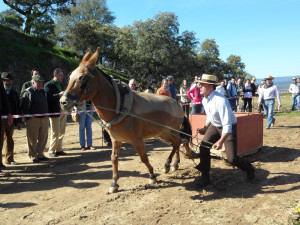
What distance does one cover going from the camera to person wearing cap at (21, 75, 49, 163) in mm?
5945

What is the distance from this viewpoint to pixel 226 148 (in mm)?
4172

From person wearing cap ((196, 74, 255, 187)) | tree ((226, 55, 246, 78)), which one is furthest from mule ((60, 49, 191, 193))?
tree ((226, 55, 246, 78))

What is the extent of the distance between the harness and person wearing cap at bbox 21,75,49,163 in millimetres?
2875

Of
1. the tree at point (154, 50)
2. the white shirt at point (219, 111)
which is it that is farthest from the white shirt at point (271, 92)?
the tree at point (154, 50)

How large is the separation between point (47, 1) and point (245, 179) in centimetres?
2656

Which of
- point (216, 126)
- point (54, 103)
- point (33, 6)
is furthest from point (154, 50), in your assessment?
point (216, 126)

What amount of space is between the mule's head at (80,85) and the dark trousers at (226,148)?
2.10m

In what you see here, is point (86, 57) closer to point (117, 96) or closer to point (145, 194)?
point (117, 96)

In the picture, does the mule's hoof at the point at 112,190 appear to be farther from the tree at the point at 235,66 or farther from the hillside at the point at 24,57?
the tree at the point at 235,66

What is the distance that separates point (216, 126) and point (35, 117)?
4.40 metres

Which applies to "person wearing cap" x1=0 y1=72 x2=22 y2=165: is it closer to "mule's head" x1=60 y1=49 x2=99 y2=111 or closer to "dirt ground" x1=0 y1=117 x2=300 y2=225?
"dirt ground" x1=0 y1=117 x2=300 y2=225

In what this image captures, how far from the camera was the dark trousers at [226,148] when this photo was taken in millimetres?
4102

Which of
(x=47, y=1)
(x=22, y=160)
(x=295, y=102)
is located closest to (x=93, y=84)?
(x=22, y=160)

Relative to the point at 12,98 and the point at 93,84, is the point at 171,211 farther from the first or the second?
the point at 12,98
